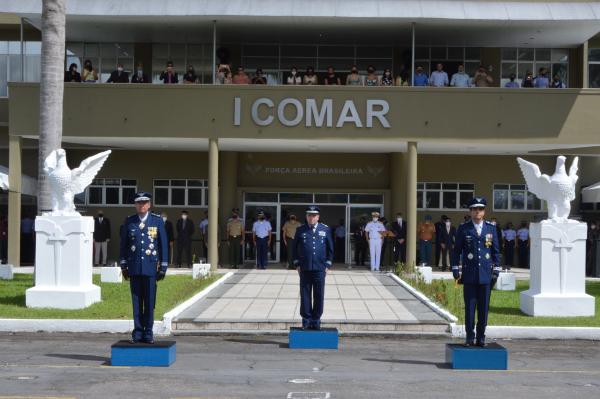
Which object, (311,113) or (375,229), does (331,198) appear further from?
(311,113)

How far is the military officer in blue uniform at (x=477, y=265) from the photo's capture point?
39.9 ft

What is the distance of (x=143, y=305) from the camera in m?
12.4

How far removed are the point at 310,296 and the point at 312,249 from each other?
2.26 ft

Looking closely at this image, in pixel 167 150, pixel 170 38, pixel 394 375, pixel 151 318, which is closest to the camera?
pixel 394 375

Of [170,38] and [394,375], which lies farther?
[170,38]

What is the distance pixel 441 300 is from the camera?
1880 cm

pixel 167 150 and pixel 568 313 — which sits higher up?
pixel 167 150

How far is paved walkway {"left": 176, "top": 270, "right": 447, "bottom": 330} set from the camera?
15.8m

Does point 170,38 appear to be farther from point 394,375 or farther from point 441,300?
point 394,375

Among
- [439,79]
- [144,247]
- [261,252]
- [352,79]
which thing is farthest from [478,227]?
[261,252]

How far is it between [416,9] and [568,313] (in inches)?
489

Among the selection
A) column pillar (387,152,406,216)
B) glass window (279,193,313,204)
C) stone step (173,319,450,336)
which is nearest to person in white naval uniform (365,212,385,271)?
column pillar (387,152,406,216)

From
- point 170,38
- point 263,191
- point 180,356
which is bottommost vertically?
point 180,356

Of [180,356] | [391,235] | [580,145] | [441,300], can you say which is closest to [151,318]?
[180,356]
